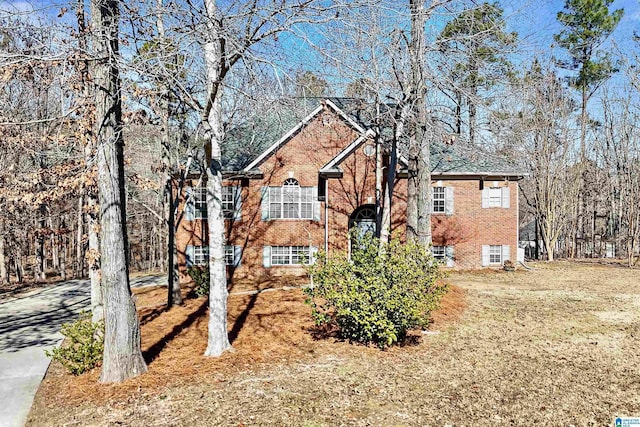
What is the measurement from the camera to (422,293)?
315 inches

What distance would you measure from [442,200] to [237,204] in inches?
355

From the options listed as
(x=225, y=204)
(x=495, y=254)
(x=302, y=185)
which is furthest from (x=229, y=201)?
(x=495, y=254)

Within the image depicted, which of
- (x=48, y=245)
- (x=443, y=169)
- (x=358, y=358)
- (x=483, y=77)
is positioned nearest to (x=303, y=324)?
(x=358, y=358)

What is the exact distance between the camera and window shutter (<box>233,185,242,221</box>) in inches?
712

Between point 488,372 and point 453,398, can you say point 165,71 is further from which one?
point 488,372

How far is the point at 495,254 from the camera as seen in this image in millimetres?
20047

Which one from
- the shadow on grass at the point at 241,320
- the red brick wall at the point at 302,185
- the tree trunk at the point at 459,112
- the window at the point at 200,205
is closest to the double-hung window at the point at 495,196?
the red brick wall at the point at 302,185

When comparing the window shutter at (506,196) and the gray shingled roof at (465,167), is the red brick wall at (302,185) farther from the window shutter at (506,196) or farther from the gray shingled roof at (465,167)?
the window shutter at (506,196)

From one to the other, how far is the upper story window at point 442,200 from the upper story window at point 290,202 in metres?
5.45

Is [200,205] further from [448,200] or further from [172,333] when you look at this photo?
[448,200]

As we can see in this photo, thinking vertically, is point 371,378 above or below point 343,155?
below

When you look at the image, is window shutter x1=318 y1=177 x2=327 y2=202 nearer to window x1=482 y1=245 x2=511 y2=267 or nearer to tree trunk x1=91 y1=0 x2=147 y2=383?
window x1=482 y1=245 x2=511 y2=267

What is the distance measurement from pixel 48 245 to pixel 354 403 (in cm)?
3274

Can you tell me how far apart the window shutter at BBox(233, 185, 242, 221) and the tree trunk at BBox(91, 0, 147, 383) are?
11.3 meters
